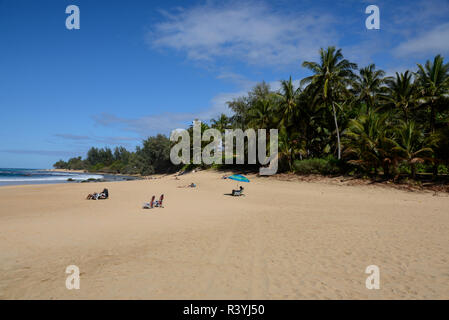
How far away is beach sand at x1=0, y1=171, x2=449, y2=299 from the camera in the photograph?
404cm

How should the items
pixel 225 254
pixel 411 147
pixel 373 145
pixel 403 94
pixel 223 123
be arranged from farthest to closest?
1. pixel 223 123
2. pixel 403 94
3. pixel 373 145
4. pixel 411 147
5. pixel 225 254

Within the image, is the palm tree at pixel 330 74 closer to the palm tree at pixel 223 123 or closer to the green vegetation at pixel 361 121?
the green vegetation at pixel 361 121

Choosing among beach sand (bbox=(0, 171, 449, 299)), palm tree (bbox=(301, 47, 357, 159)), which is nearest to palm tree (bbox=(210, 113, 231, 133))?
palm tree (bbox=(301, 47, 357, 159))

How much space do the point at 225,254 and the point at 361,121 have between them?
1984cm

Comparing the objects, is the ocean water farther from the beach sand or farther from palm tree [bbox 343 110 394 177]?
palm tree [bbox 343 110 394 177]

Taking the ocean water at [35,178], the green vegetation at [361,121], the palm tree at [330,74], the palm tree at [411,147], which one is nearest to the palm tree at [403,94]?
the green vegetation at [361,121]

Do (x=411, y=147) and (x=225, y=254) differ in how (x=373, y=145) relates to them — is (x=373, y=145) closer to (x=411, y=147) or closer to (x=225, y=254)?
(x=411, y=147)

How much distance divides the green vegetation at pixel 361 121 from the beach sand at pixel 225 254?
9226mm

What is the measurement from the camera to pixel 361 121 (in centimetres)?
2072

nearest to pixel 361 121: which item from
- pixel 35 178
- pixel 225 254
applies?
pixel 225 254

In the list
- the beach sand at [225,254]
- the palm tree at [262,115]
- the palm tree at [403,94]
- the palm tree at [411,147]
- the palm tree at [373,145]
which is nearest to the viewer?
the beach sand at [225,254]

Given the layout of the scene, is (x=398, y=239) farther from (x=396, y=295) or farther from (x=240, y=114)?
(x=240, y=114)

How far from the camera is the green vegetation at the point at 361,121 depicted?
58.1 ft
